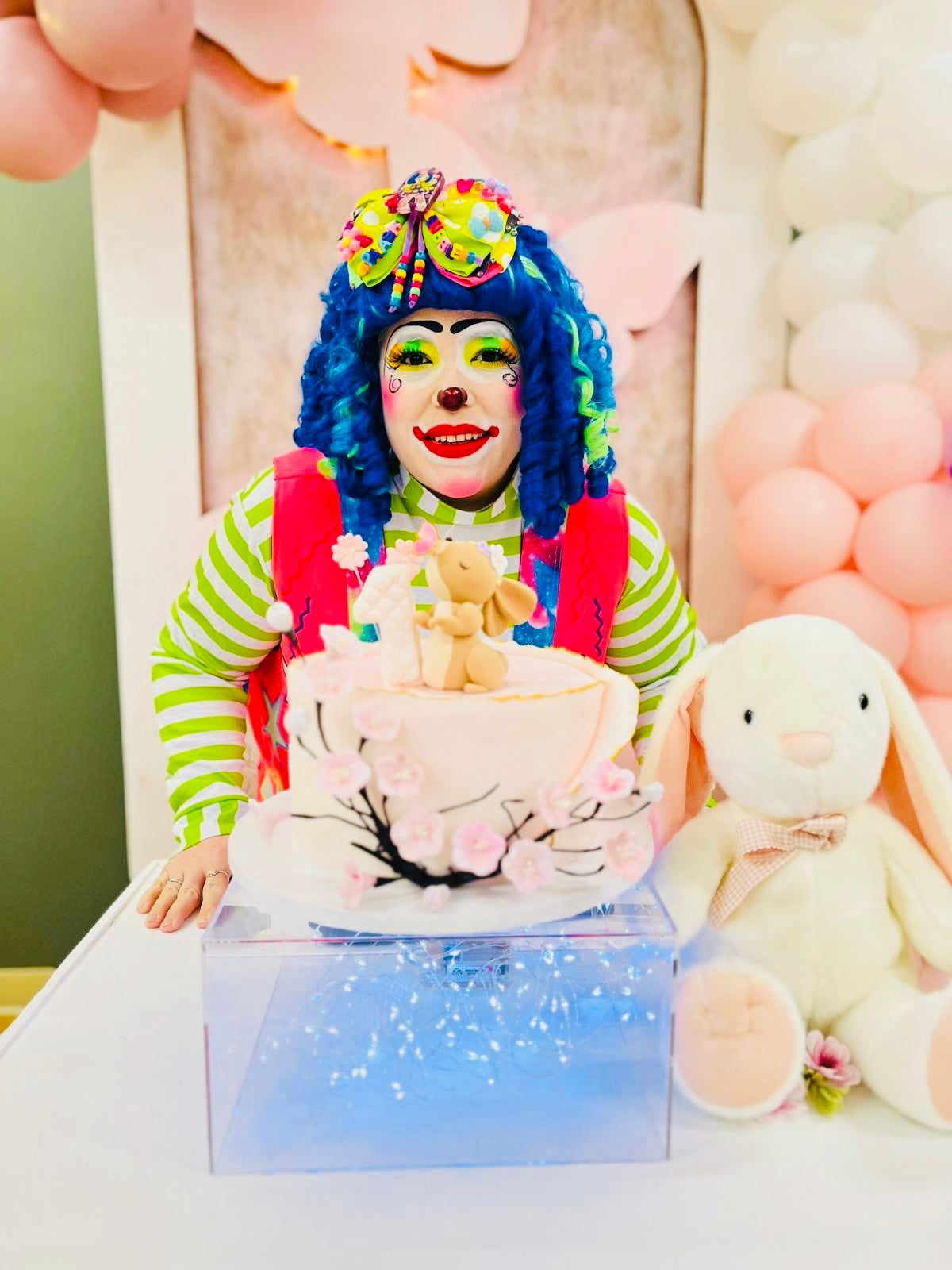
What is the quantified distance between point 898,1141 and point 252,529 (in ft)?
3.00

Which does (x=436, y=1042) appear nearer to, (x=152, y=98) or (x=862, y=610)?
(x=862, y=610)

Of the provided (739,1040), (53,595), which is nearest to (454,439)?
(739,1040)

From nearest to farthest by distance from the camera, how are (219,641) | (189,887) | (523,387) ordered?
1. (189,887)
2. (523,387)
3. (219,641)

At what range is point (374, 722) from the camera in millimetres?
645

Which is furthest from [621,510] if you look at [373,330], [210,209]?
[210,209]

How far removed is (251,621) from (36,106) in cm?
108

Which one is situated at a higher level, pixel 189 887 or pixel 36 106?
pixel 36 106

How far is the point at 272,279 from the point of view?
209cm

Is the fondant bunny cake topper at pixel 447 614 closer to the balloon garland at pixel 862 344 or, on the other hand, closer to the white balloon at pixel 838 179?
the balloon garland at pixel 862 344

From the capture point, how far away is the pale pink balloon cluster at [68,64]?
166 centimetres

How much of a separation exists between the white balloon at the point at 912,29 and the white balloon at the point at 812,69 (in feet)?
0.11

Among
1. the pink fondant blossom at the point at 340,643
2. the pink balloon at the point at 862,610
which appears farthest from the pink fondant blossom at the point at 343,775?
the pink balloon at the point at 862,610

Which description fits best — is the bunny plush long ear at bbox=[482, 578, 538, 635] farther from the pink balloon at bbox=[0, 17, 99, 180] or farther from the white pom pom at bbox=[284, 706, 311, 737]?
the pink balloon at bbox=[0, 17, 99, 180]

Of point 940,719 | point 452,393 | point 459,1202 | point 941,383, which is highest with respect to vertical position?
point 941,383
